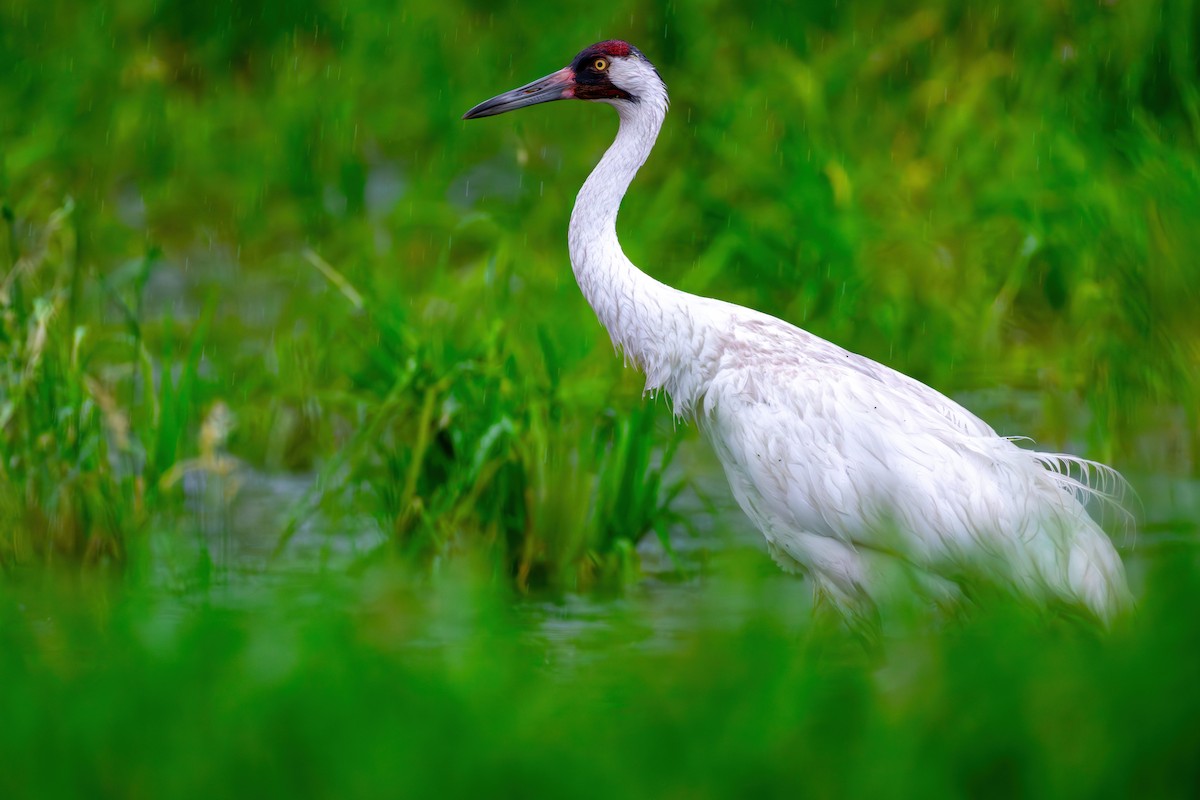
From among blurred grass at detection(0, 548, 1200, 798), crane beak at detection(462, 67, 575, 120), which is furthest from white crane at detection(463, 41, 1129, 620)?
blurred grass at detection(0, 548, 1200, 798)

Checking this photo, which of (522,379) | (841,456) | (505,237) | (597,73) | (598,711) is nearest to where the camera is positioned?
(598,711)

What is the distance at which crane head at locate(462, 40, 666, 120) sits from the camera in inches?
184

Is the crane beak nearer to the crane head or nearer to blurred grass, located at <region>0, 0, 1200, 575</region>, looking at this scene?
the crane head

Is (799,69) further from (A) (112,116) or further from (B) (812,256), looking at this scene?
(A) (112,116)

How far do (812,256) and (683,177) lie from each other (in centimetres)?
91

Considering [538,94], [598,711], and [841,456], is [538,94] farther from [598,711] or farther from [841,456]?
[598,711]

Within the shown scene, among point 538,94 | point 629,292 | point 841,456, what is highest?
point 538,94

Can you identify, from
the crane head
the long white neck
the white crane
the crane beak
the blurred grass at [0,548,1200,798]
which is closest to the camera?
the blurred grass at [0,548,1200,798]

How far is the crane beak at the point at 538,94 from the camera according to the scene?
4785mm

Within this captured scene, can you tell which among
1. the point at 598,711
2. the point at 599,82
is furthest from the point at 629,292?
the point at 598,711

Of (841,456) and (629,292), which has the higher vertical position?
(629,292)

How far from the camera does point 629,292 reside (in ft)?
14.6

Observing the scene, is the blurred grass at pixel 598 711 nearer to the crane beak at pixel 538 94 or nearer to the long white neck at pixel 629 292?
the long white neck at pixel 629 292

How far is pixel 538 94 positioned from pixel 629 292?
70 cm
